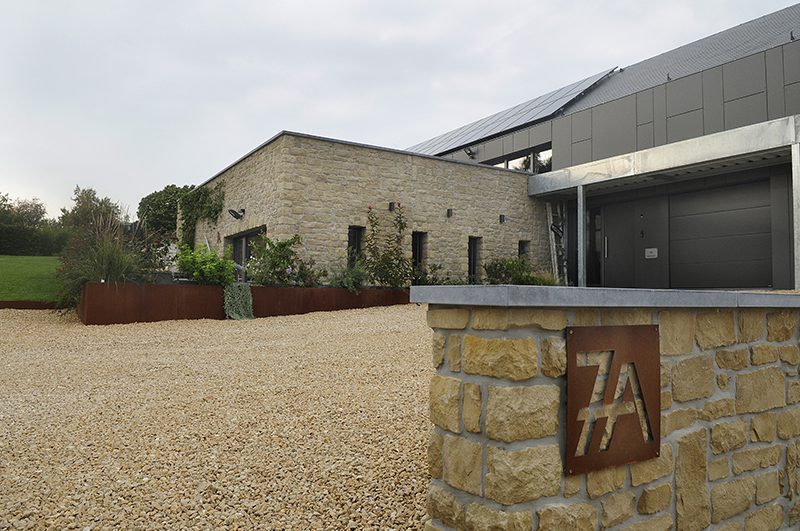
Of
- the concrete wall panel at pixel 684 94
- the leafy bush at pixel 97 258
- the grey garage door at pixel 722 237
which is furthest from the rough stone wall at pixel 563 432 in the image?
the concrete wall panel at pixel 684 94

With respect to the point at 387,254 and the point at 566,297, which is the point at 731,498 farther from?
the point at 387,254

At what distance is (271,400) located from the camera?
13.9ft

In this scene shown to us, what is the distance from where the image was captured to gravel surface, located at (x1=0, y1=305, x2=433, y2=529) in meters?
2.61

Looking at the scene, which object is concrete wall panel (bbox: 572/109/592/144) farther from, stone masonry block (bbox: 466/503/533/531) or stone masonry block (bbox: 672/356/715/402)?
stone masonry block (bbox: 466/503/533/531)

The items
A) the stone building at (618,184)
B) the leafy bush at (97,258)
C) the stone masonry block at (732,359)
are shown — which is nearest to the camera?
the stone masonry block at (732,359)

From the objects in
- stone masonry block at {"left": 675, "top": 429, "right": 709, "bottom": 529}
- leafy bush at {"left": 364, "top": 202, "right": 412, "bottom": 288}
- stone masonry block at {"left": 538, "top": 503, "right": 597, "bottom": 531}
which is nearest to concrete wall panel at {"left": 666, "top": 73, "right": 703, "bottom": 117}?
leafy bush at {"left": 364, "top": 202, "right": 412, "bottom": 288}

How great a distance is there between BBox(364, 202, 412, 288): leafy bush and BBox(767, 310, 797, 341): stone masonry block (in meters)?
9.83

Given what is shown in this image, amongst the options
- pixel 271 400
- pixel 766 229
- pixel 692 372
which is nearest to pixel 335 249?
pixel 271 400

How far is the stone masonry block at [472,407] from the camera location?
189 cm

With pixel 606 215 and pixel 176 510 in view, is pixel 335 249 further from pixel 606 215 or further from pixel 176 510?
pixel 176 510

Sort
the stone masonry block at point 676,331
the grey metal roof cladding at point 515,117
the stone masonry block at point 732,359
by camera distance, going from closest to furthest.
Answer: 1. the stone masonry block at point 676,331
2. the stone masonry block at point 732,359
3. the grey metal roof cladding at point 515,117

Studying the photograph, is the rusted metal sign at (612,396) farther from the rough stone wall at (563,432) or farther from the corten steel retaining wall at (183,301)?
the corten steel retaining wall at (183,301)

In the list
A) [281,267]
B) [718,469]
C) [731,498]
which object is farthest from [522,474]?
[281,267]

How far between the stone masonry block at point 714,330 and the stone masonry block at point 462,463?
1.31 meters
